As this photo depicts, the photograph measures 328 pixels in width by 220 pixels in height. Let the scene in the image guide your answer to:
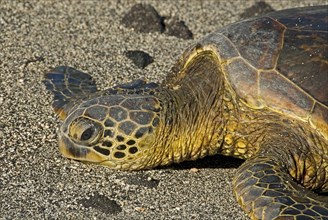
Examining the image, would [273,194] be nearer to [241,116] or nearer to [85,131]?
[241,116]

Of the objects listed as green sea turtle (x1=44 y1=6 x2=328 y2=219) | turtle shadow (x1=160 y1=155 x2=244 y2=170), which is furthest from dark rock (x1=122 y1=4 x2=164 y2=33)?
turtle shadow (x1=160 y1=155 x2=244 y2=170)

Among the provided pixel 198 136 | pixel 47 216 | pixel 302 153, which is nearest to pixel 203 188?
pixel 198 136

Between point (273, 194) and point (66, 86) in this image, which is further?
point (66, 86)

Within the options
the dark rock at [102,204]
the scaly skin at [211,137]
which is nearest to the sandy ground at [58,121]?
the dark rock at [102,204]

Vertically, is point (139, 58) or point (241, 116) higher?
point (241, 116)

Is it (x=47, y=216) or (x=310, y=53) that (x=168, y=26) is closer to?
(x=310, y=53)

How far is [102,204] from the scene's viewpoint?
12.0 feet

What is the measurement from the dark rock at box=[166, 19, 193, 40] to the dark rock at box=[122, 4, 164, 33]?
0.07 metres

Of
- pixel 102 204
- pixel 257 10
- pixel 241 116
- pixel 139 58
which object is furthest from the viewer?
pixel 257 10

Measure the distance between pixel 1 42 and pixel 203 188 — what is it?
2.08 metres

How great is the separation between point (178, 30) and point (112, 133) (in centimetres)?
198

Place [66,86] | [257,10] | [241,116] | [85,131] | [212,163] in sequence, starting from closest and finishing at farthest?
[85,131] < [241,116] < [212,163] < [66,86] < [257,10]

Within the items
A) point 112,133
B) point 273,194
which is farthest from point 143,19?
point 273,194

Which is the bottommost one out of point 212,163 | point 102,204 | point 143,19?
point 212,163
